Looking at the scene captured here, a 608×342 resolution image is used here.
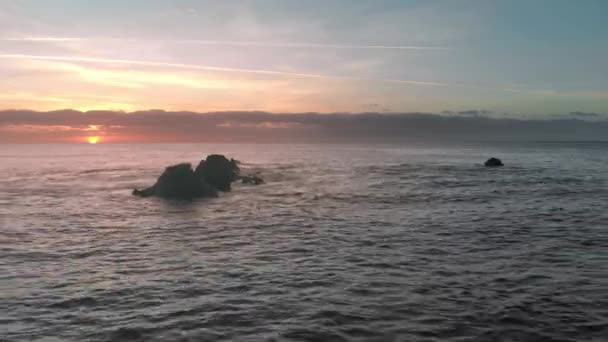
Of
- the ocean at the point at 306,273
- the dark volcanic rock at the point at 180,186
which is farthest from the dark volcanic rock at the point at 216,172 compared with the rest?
the ocean at the point at 306,273

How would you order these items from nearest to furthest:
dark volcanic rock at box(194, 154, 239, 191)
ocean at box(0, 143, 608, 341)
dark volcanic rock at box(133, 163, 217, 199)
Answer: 1. ocean at box(0, 143, 608, 341)
2. dark volcanic rock at box(133, 163, 217, 199)
3. dark volcanic rock at box(194, 154, 239, 191)

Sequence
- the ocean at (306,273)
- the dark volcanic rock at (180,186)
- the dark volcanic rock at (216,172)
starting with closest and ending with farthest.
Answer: the ocean at (306,273) < the dark volcanic rock at (180,186) < the dark volcanic rock at (216,172)

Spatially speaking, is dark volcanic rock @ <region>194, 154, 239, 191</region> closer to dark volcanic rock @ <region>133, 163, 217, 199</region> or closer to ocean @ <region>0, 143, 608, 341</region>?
dark volcanic rock @ <region>133, 163, 217, 199</region>

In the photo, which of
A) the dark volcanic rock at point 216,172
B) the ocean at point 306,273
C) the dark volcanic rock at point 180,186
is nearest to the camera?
the ocean at point 306,273

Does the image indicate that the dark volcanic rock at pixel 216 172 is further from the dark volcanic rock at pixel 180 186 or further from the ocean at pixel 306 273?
the ocean at pixel 306 273

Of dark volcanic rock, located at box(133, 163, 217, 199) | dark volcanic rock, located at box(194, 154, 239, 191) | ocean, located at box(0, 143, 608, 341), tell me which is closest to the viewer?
ocean, located at box(0, 143, 608, 341)

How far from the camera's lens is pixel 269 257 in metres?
21.8

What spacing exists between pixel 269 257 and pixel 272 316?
24.7ft

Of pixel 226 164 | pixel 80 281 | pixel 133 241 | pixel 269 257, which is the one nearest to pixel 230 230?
pixel 133 241

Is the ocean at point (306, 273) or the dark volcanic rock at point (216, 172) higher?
the dark volcanic rock at point (216, 172)

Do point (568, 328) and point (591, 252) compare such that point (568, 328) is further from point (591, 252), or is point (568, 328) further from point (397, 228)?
point (397, 228)

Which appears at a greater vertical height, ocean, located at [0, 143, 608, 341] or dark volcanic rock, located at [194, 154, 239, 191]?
dark volcanic rock, located at [194, 154, 239, 191]

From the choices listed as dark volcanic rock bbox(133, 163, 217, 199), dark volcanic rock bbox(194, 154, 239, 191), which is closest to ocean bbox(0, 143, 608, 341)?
dark volcanic rock bbox(133, 163, 217, 199)

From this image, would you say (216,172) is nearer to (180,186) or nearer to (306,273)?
(180,186)
